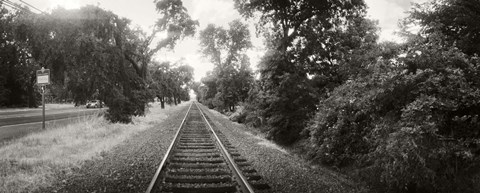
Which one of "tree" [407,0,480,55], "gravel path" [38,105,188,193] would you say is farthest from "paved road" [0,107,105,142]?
"tree" [407,0,480,55]

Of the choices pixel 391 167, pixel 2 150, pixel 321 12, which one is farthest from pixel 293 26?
pixel 2 150

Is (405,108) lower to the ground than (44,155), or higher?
higher

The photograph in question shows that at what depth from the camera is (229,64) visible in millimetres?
38031

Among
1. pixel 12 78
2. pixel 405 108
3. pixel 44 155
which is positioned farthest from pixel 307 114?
pixel 12 78

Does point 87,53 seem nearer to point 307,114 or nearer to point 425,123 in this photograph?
point 307,114

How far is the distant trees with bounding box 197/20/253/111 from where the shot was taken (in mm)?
32469

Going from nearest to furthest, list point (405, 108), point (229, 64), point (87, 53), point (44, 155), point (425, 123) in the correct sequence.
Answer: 1. point (425, 123)
2. point (405, 108)
3. point (44, 155)
4. point (87, 53)
5. point (229, 64)

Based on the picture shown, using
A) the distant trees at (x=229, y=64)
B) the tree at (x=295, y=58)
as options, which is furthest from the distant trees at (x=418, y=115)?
the distant trees at (x=229, y=64)

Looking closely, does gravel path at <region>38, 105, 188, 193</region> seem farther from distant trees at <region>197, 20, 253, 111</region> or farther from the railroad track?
distant trees at <region>197, 20, 253, 111</region>

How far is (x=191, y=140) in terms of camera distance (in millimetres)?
12148

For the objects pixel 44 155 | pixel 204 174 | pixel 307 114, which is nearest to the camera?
pixel 204 174

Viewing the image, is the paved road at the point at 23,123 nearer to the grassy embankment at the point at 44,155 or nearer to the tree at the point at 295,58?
the grassy embankment at the point at 44,155

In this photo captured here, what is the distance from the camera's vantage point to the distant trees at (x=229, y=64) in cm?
3247

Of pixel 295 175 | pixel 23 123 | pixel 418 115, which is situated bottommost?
pixel 295 175
